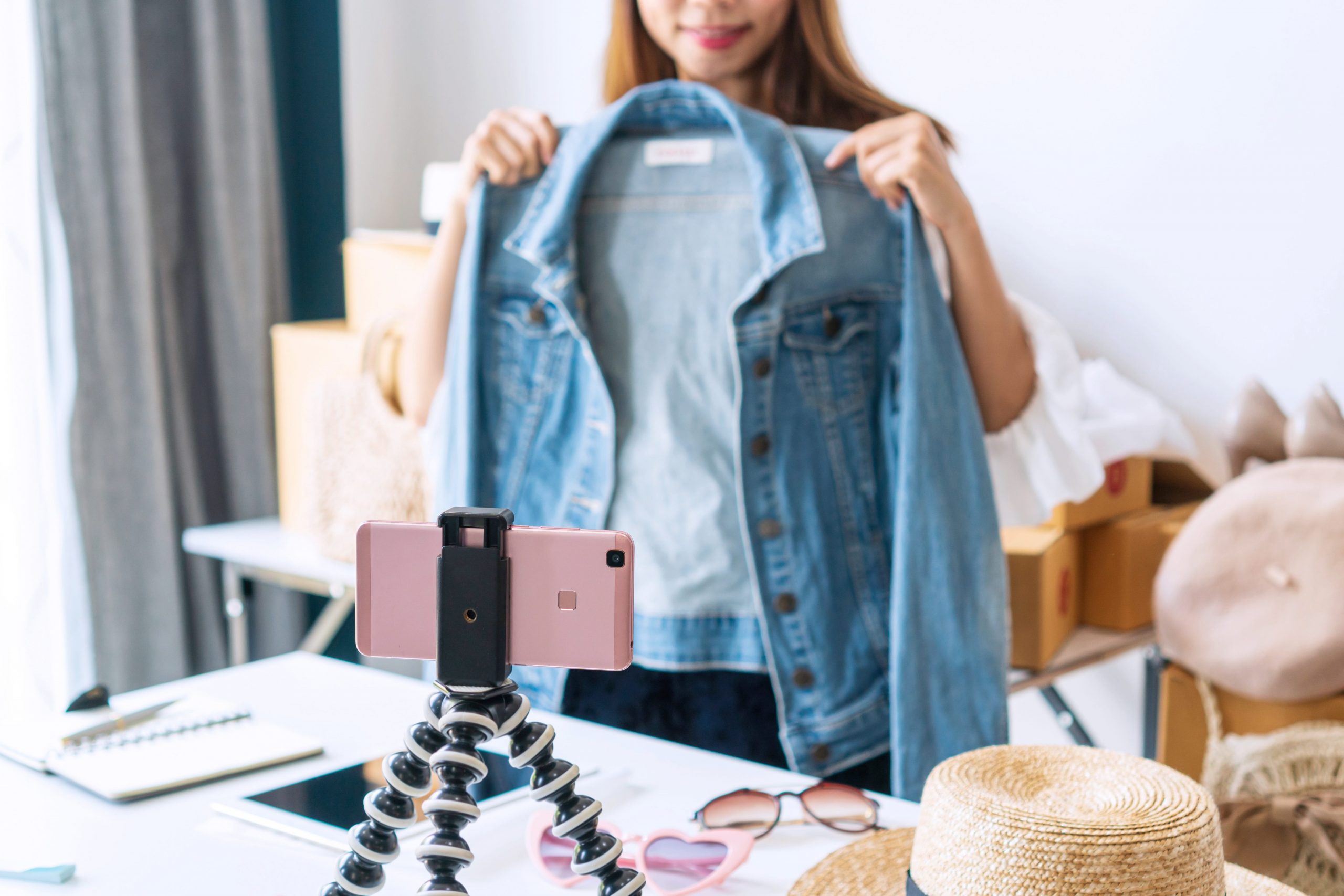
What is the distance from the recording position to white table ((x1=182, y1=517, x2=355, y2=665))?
202cm

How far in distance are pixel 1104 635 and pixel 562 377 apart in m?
0.86

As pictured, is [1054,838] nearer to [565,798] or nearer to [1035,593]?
[565,798]

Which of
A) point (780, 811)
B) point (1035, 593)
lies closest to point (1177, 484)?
point (1035, 593)

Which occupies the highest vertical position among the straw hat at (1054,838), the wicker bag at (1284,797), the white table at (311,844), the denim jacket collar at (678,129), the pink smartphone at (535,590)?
the denim jacket collar at (678,129)

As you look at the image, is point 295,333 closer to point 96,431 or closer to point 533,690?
point 96,431

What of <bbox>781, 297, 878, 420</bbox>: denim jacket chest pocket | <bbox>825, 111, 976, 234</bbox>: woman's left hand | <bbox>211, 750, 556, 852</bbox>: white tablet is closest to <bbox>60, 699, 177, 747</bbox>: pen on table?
<bbox>211, 750, 556, 852</bbox>: white tablet

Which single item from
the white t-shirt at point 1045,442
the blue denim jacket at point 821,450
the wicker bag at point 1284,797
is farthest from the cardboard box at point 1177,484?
the blue denim jacket at point 821,450

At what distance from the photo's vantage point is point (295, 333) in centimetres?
221

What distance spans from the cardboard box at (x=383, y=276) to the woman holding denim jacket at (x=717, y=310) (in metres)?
0.84

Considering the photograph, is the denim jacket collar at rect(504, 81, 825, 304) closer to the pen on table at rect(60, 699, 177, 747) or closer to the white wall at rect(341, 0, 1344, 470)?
the white wall at rect(341, 0, 1344, 470)

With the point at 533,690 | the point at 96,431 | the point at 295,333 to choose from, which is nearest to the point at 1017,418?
the point at 533,690

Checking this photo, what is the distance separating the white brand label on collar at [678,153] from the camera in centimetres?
116

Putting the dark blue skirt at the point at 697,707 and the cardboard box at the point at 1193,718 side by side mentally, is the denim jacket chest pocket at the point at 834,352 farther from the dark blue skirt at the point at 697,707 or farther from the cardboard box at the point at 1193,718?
the cardboard box at the point at 1193,718

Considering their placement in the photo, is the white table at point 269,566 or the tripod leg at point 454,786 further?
the white table at point 269,566
